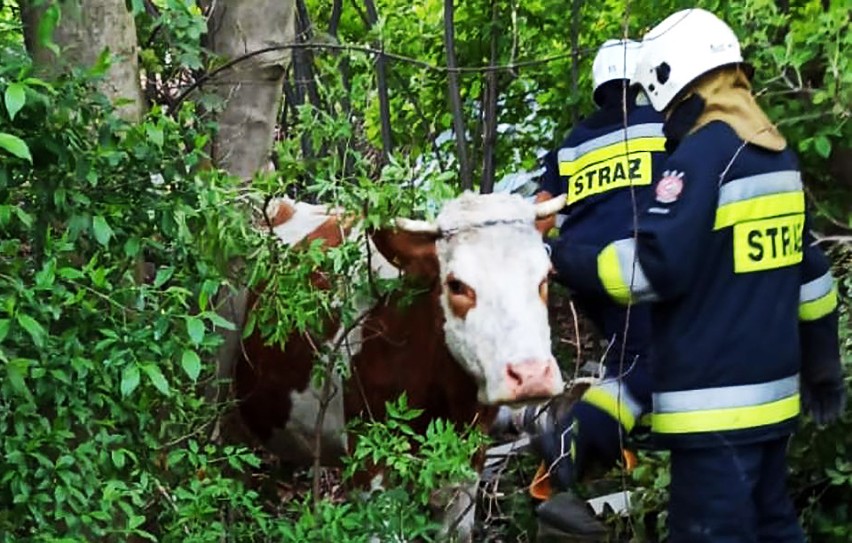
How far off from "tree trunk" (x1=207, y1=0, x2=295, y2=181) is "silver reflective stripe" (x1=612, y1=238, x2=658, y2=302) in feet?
4.25

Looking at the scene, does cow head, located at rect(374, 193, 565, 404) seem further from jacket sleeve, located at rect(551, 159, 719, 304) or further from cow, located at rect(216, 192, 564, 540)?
jacket sleeve, located at rect(551, 159, 719, 304)

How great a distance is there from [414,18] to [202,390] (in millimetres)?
2910

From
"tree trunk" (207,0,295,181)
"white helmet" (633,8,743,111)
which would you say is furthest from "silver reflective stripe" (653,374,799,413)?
"tree trunk" (207,0,295,181)

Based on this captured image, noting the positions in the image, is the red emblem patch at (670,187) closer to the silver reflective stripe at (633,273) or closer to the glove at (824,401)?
the silver reflective stripe at (633,273)

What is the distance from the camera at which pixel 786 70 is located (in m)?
5.25

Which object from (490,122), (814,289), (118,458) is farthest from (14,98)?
(490,122)

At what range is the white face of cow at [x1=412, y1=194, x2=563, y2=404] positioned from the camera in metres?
4.11

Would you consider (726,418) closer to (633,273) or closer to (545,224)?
(633,273)

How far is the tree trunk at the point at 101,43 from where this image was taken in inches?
143

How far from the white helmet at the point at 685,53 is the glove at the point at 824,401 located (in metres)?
1.14

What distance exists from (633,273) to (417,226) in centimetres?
69

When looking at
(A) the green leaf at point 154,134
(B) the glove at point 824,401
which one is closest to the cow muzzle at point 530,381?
(B) the glove at point 824,401

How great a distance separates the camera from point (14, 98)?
2.70 metres

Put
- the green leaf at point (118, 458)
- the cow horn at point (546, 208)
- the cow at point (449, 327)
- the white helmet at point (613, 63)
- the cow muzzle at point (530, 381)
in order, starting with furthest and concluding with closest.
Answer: the white helmet at point (613, 63) < the cow horn at point (546, 208) < the cow at point (449, 327) < the cow muzzle at point (530, 381) < the green leaf at point (118, 458)
